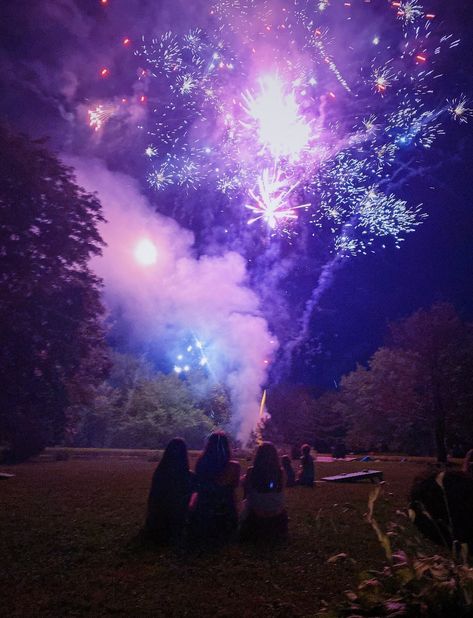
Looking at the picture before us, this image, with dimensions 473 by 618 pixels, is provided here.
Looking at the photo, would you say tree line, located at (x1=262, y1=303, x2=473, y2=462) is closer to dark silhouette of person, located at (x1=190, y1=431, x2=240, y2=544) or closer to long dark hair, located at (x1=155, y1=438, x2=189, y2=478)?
dark silhouette of person, located at (x1=190, y1=431, x2=240, y2=544)

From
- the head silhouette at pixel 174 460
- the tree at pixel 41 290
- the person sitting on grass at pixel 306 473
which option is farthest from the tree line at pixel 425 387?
the head silhouette at pixel 174 460

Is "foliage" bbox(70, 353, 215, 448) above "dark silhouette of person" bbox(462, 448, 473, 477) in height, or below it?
above

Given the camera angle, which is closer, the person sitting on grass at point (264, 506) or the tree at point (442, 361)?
the person sitting on grass at point (264, 506)

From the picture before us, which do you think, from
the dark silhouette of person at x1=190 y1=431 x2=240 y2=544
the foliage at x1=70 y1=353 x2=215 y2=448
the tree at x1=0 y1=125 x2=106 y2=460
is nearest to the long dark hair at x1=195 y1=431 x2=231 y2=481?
the dark silhouette of person at x1=190 y1=431 x2=240 y2=544

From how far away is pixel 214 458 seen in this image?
800cm

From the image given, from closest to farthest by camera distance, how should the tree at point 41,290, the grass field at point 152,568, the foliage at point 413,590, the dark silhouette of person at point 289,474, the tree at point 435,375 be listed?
the foliage at point 413,590, the grass field at point 152,568, the dark silhouette of person at point 289,474, the tree at point 41,290, the tree at point 435,375

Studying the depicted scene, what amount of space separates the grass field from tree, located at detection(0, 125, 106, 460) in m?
10.7

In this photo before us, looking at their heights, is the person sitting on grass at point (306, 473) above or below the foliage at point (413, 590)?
above

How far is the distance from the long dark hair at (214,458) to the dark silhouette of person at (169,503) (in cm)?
31

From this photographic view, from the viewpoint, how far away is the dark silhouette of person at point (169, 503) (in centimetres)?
762

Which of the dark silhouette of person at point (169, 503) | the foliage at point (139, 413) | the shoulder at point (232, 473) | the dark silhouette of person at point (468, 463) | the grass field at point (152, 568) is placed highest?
the foliage at point (139, 413)

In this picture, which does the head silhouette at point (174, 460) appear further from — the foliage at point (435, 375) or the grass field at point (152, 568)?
the foliage at point (435, 375)

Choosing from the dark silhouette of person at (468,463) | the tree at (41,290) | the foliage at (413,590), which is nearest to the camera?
the foliage at (413,590)

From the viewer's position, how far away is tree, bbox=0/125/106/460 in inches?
787
